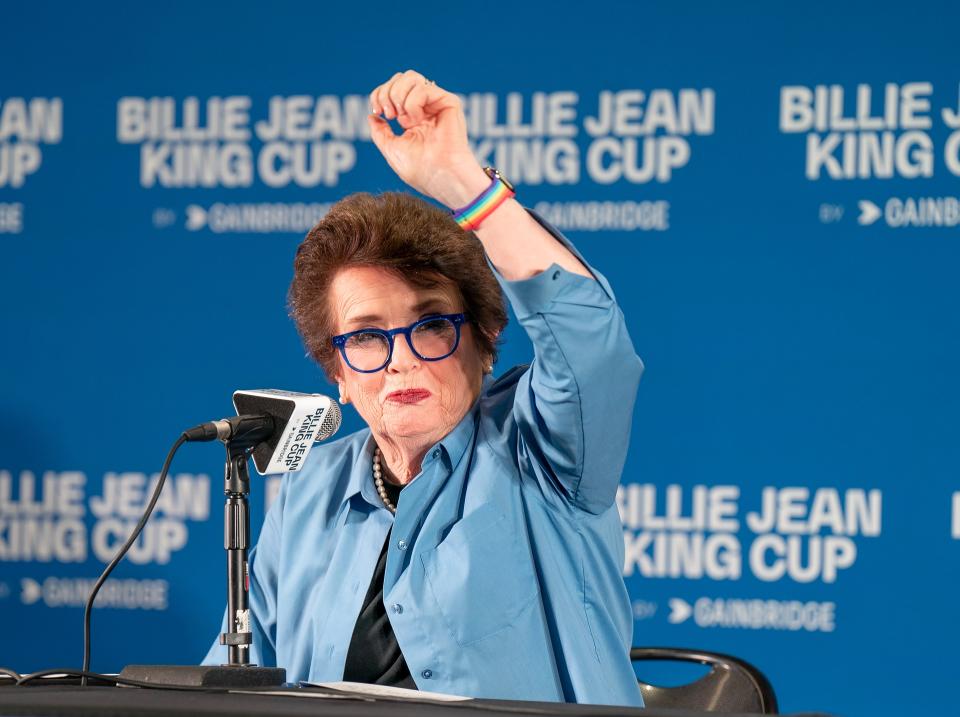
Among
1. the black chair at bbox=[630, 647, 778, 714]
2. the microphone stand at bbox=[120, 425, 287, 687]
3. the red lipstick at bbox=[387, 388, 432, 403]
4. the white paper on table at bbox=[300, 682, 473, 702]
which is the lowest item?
the black chair at bbox=[630, 647, 778, 714]

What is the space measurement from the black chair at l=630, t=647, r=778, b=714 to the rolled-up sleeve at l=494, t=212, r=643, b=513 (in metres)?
0.56

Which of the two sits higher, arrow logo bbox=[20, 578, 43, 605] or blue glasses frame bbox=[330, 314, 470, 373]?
Result: blue glasses frame bbox=[330, 314, 470, 373]

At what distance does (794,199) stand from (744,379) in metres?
0.45

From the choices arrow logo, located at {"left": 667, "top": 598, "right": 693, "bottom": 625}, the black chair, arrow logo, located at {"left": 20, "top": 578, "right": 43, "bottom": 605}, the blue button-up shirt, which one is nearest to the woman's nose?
the blue button-up shirt

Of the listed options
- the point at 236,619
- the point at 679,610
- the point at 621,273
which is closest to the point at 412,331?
the point at 236,619

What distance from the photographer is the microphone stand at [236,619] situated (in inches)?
48.9

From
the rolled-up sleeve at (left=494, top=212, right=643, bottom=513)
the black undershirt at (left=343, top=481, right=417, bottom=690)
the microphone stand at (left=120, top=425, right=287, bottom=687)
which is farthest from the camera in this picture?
the black undershirt at (left=343, top=481, right=417, bottom=690)

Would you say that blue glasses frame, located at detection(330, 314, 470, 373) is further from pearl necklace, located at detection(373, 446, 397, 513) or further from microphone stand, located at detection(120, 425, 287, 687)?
microphone stand, located at detection(120, 425, 287, 687)

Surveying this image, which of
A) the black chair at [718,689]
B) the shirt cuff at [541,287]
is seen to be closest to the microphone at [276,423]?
the shirt cuff at [541,287]

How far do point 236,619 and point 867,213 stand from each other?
218 cm

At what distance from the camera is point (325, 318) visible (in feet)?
6.51

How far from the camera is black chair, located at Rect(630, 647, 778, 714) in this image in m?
2.06

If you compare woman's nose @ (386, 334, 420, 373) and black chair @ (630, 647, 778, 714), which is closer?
woman's nose @ (386, 334, 420, 373)

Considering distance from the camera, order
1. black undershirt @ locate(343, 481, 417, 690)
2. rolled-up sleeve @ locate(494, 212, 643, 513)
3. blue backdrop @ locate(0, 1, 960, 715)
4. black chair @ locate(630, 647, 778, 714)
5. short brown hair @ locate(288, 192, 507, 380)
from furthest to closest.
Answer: blue backdrop @ locate(0, 1, 960, 715)
black chair @ locate(630, 647, 778, 714)
short brown hair @ locate(288, 192, 507, 380)
black undershirt @ locate(343, 481, 417, 690)
rolled-up sleeve @ locate(494, 212, 643, 513)
